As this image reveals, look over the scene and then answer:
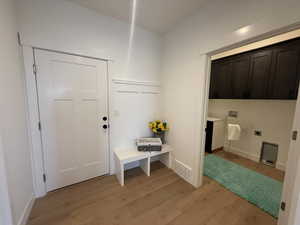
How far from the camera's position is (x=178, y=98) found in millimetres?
2230

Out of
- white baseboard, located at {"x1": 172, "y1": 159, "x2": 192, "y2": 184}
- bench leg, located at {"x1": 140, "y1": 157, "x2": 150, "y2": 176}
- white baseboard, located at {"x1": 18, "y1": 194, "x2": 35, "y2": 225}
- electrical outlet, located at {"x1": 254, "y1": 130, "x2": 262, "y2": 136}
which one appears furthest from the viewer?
electrical outlet, located at {"x1": 254, "y1": 130, "x2": 262, "y2": 136}

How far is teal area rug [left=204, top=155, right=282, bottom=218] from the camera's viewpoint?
1649 mm

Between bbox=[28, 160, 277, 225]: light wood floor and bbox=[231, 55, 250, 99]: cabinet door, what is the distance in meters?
1.89

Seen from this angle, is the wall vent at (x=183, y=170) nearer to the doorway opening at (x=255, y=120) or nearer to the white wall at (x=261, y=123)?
the doorway opening at (x=255, y=120)

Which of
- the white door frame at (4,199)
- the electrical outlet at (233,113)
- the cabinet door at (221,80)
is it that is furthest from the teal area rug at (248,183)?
the white door frame at (4,199)

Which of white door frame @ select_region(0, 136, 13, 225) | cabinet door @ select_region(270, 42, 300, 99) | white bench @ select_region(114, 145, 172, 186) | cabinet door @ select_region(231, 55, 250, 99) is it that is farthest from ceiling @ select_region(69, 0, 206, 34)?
white bench @ select_region(114, 145, 172, 186)

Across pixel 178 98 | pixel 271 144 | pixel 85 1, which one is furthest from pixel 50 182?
pixel 271 144

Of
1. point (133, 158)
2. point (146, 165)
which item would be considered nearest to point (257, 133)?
point (146, 165)

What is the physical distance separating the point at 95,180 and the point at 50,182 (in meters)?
0.61

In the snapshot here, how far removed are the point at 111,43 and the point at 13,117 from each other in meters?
1.61

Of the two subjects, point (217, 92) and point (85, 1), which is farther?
point (217, 92)

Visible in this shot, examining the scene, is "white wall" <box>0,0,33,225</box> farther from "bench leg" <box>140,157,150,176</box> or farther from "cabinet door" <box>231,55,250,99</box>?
"cabinet door" <box>231,55,250,99</box>

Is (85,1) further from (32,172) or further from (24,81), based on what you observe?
(32,172)

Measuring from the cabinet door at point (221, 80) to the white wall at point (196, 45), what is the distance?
1438 millimetres
